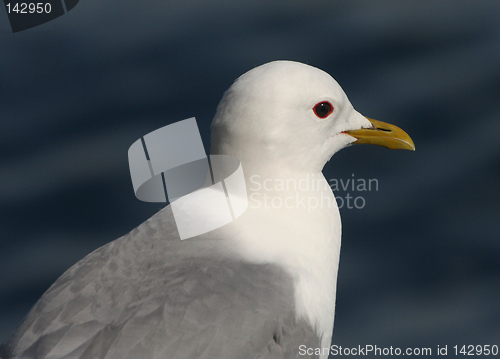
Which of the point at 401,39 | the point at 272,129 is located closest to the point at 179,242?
the point at 272,129

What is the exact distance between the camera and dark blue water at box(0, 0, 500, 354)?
15.5 feet

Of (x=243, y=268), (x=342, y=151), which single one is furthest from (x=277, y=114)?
(x=342, y=151)

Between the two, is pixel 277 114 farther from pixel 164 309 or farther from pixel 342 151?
pixel 342 151

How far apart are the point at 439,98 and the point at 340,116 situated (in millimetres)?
2420

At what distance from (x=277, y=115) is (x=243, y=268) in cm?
72

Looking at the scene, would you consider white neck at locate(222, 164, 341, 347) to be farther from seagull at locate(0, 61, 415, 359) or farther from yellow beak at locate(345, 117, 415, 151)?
yellow beak at locate(345, 117, 415, 151)

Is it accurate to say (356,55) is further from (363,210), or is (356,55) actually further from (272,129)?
(272,129)

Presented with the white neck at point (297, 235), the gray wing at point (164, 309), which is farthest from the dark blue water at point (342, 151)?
the gray wing at point (164, 309)

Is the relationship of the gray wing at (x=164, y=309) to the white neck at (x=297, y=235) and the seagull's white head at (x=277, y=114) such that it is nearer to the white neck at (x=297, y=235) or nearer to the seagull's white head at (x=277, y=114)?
the white neck at (x=297, y=235)

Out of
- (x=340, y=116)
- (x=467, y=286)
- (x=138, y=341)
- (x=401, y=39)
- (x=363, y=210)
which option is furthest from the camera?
(x=401, y=39)

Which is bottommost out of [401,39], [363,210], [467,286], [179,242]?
[467,286]

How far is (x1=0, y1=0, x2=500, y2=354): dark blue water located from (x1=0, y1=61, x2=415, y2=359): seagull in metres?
1.41

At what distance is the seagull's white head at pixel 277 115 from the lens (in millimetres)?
3186

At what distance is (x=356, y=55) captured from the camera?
5.89m
